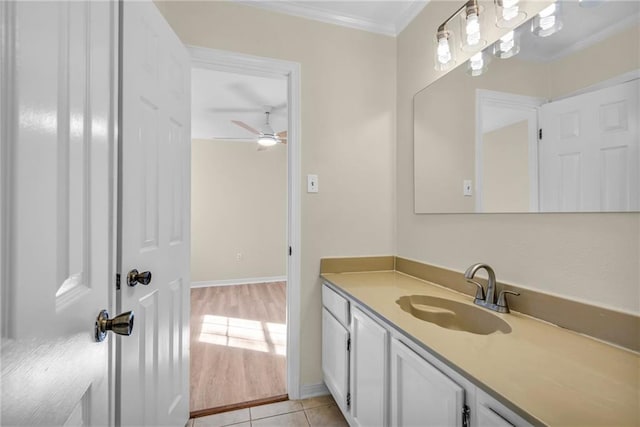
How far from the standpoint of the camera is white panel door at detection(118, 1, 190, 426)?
1049mm

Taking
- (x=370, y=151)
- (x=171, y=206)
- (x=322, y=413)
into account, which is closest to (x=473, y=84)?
(x=370, y=151)

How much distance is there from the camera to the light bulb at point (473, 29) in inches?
52.1

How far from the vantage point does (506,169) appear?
1242 millimetres

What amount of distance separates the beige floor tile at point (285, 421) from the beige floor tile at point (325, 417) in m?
0.04

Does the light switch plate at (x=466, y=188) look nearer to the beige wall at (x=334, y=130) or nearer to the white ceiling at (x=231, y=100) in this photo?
the beige wall at (x=334, y=130)

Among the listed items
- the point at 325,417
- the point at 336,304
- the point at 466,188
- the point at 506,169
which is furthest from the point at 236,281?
the point at 506,169

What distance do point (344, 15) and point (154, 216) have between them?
5.51 ft

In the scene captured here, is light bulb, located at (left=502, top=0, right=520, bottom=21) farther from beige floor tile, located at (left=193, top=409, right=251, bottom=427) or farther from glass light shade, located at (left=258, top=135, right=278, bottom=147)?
glass light shade, located at (left=258, top=135, right=278, bottom=147)

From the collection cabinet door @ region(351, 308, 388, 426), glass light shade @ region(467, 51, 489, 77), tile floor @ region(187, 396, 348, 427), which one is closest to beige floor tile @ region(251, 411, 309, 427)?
tile floor @ region(187, 396, 348, 427)

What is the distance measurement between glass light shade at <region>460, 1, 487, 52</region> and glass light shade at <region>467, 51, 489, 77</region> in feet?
0.14

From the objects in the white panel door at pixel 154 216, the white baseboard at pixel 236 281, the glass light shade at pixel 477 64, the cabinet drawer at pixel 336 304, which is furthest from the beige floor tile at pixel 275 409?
the white baseboard at pixel 236 281

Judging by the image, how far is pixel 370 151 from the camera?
78.7 inches

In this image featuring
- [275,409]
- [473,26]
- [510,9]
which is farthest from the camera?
[275,409]

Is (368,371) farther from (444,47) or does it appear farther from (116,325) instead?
(444,47)
